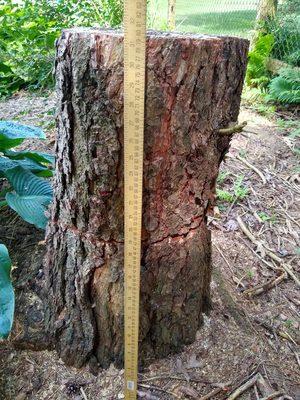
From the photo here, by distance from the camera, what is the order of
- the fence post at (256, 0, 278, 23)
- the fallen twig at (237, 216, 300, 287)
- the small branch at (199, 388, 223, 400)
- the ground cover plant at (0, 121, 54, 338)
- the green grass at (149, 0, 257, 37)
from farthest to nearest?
the green grass at (149, 0, 257, 37), the fence post at (256, 0, 278, 23), the fallen twig at (237, 216, 300, 287), the ground cover plant at (0, 121, 54, 338), the small branch at (199, 388, 223, 400)

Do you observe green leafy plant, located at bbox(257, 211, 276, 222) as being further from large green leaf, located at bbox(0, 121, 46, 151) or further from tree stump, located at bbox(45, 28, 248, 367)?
large green leaf, located at bbox(0, 121, 46, 151)

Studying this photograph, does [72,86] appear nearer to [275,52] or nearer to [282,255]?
[282,255]

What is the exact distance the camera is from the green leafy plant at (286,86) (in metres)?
4.17

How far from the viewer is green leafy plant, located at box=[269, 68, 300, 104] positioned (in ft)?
13.7

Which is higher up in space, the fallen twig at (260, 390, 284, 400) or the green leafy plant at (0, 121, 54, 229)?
the green leafy plant at (0, 121, 54, 229)

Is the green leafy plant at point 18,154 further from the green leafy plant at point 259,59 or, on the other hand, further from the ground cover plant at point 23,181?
the green leafy plant at point 259,59

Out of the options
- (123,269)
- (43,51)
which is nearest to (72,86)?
(123,269)

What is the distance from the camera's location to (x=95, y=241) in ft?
4.19

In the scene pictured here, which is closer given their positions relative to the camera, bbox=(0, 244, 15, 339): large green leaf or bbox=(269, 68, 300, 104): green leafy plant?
bbox=(0, 244, 15, 339): large green leaf

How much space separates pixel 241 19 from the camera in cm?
537

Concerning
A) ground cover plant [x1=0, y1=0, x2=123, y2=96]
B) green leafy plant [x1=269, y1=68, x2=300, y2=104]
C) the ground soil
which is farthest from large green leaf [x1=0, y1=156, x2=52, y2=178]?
green leafy plant [x1=269, y1=68, x2=300, y2=104]

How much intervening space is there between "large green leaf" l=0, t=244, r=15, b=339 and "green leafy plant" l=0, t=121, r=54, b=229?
0.88 feet

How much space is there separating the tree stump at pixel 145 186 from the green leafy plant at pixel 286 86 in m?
3.32

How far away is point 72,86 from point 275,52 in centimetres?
473
